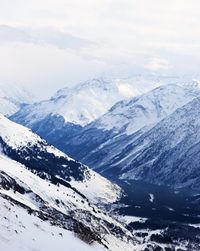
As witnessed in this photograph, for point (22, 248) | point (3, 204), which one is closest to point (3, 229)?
point (22, 248)

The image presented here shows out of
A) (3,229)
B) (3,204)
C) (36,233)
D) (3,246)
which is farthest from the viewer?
(3,204)

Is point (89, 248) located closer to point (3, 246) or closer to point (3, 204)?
point (3, 204)

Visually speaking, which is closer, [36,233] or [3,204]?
[36,233]

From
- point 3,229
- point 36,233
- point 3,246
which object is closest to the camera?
point 3,246

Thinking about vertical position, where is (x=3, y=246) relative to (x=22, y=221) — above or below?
above

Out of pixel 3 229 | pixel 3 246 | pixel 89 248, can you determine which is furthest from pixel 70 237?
pixel 3 246

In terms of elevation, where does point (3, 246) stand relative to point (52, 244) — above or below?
above

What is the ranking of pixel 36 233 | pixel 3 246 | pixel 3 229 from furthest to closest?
pixel 36 233, pixel 3 229, pixel 3 246

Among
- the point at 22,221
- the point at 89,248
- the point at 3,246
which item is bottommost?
the point at 89,248

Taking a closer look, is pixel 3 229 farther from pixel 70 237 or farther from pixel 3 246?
pixel 70 237
